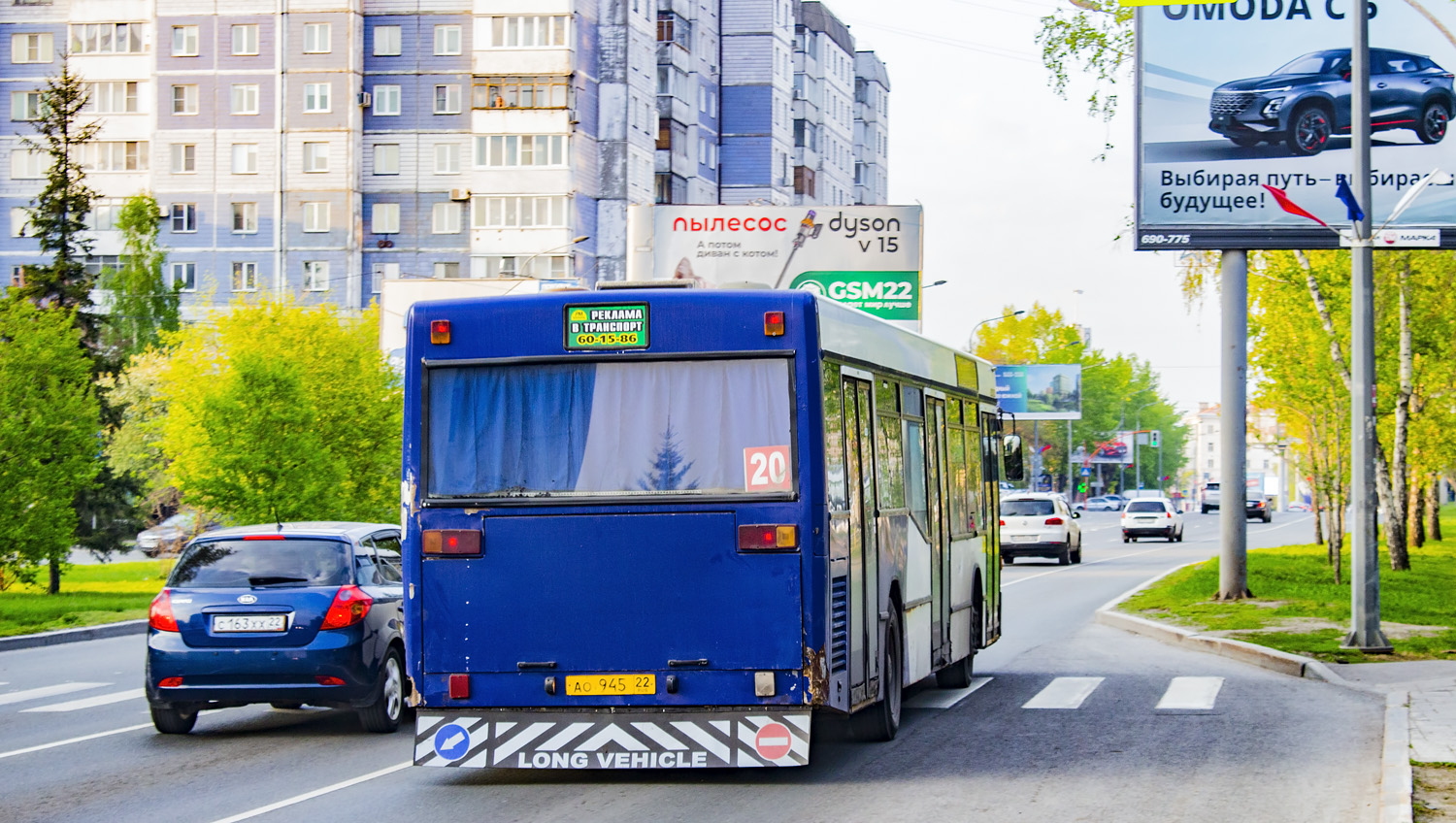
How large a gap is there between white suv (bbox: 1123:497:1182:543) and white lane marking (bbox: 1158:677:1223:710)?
47.8 m

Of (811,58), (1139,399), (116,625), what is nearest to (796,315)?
(116,625)

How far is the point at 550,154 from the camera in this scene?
69625 millimetres

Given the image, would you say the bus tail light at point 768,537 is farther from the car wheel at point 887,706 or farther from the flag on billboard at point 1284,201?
the flag on billboard at point 1284,201

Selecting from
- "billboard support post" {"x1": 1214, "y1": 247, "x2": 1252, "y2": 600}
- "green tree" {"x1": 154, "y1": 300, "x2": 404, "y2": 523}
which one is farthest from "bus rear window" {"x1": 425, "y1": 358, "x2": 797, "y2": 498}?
"green tree" {"x1": 154, "y1": 300, "x2": 404, "y2": 523}

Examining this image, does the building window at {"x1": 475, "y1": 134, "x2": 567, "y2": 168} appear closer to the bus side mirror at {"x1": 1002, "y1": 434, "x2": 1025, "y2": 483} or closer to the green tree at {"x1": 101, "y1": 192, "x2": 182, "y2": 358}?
the green tree at {"x1": 101, "y1": 192, "x2": 182, "y2": 358}

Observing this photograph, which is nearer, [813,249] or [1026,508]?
[813,249]

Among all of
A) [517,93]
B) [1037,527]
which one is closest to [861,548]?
[1037,527]

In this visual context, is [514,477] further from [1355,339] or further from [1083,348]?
[1083,348]

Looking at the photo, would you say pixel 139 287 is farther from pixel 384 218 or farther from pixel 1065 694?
pixel 1065 694

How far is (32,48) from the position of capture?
251 feet

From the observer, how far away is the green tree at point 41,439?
1113 inches

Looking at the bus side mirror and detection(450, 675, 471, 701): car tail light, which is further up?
the bus side mirror

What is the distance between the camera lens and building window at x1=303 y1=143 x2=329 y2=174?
2862 inches

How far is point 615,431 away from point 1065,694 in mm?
7038
